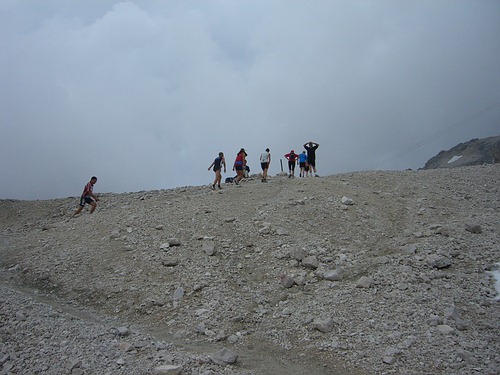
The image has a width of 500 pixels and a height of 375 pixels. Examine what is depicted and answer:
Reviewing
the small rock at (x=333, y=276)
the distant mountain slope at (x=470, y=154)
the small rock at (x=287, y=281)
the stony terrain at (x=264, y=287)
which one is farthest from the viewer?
the distant mountain slope at (x=470, y=154)

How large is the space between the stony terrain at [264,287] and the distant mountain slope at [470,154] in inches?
1067

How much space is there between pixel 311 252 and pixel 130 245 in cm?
567

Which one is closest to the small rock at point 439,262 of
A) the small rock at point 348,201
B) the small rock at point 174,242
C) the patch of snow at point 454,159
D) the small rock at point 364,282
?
the small rock at point 364,282

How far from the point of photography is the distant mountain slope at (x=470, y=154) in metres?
39.9

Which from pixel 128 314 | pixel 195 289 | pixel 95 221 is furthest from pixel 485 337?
pixel 95 221

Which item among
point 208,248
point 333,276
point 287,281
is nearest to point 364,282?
point 333,276

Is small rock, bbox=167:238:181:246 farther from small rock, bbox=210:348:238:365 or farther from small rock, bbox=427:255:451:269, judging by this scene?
small rock, bbox=427:255:451:269

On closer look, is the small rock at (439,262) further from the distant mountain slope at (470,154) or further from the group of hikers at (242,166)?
the distant mountain slope at (470,154)

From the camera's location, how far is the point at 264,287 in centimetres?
1041

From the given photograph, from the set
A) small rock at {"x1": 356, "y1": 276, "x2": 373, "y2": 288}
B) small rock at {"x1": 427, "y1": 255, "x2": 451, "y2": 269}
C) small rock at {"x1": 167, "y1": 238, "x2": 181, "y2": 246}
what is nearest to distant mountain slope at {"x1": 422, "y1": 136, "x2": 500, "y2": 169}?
small rock at {"x1": 427, "y1": 255, "x2": 451, "y2": 269}

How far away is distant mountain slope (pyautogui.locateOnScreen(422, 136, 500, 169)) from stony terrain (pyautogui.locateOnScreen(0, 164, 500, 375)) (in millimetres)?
27109

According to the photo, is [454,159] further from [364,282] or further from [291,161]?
[364,282]

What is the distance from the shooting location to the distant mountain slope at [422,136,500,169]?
39.9 metres

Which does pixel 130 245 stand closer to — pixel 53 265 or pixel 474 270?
pixel 53 265
